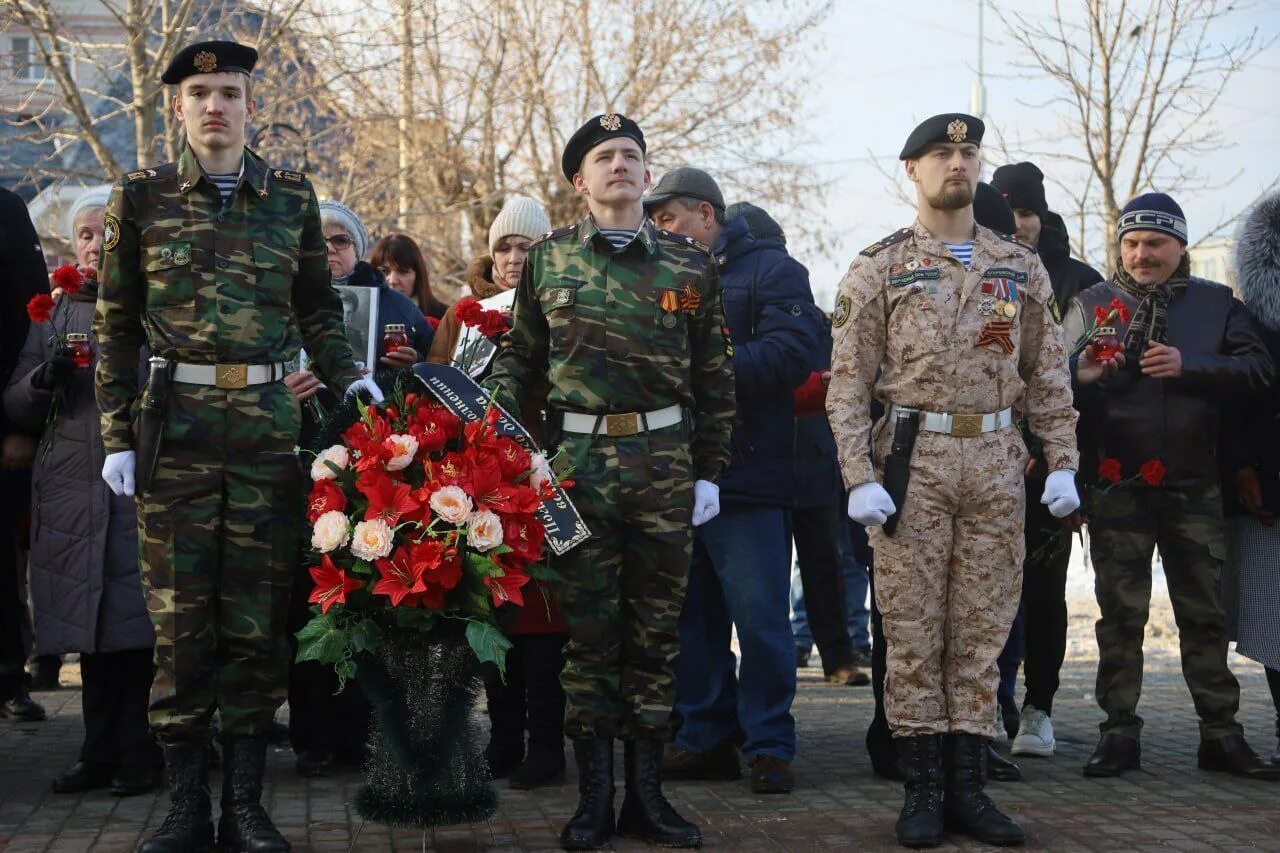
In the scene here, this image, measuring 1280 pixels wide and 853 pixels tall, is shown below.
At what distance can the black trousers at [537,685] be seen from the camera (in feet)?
20.5

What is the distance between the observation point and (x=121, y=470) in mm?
5008

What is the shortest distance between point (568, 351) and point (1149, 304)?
107 inches

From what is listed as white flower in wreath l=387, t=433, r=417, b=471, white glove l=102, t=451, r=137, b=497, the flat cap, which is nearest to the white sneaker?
the flat cap

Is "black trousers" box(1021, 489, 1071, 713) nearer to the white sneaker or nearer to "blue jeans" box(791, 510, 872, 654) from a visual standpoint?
the white sneaker

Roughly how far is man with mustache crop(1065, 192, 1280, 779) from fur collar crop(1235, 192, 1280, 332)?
24 cm

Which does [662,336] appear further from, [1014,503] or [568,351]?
[1014,503]

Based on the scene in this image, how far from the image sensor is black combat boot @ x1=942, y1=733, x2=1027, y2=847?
523 cm

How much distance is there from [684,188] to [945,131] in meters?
1.33

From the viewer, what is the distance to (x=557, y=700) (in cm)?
630

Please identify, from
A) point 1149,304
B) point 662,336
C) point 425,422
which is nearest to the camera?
point 425,422

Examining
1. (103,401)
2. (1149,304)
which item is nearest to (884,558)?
(1149,304)

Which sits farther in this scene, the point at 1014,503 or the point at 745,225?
the point at 745,225

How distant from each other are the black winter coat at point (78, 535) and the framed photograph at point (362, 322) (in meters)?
1.03

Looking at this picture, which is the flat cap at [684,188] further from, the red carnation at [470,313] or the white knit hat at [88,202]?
the white knit hat at [88,202]
